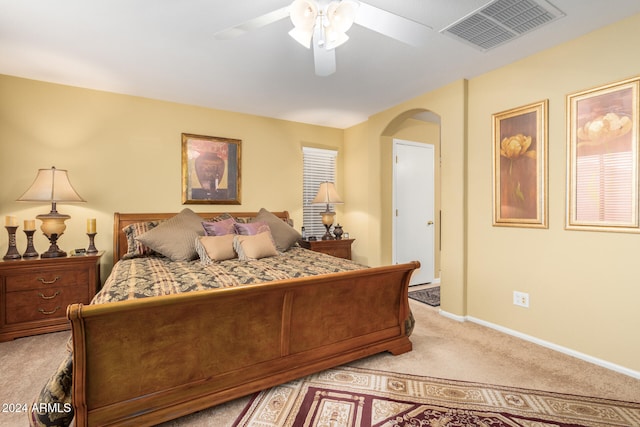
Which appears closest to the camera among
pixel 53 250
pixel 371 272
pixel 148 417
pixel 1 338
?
pixel 148 417

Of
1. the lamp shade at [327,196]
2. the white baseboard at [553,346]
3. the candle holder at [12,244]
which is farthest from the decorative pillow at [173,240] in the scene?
the white baseboard at [553,346]

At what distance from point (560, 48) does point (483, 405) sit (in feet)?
9.08

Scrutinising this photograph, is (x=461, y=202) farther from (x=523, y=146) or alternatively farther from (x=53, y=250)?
(x=53, y=250)

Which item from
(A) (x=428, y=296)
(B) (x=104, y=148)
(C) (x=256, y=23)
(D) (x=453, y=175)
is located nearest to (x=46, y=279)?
(B) (x=104, y=148)

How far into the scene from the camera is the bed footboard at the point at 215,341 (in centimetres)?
146

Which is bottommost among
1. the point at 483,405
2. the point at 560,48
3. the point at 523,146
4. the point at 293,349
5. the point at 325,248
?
the point at 483,405

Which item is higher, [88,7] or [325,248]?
[88,7]

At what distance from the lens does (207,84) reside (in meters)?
3.21

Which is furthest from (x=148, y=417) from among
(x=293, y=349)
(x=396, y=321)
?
(x=396, y=321)

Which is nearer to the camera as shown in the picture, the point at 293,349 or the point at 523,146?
the point at 293,349

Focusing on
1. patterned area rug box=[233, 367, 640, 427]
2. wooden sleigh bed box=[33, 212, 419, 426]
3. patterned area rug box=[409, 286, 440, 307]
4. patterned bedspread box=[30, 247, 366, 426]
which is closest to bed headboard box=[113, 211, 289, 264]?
patterned bedspread box=[30, 247, 366, 426]

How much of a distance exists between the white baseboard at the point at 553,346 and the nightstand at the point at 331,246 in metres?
1.48

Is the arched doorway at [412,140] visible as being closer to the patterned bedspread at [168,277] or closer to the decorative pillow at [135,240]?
the patterned bedspread at [168,277]

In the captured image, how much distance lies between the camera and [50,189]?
2877mm
